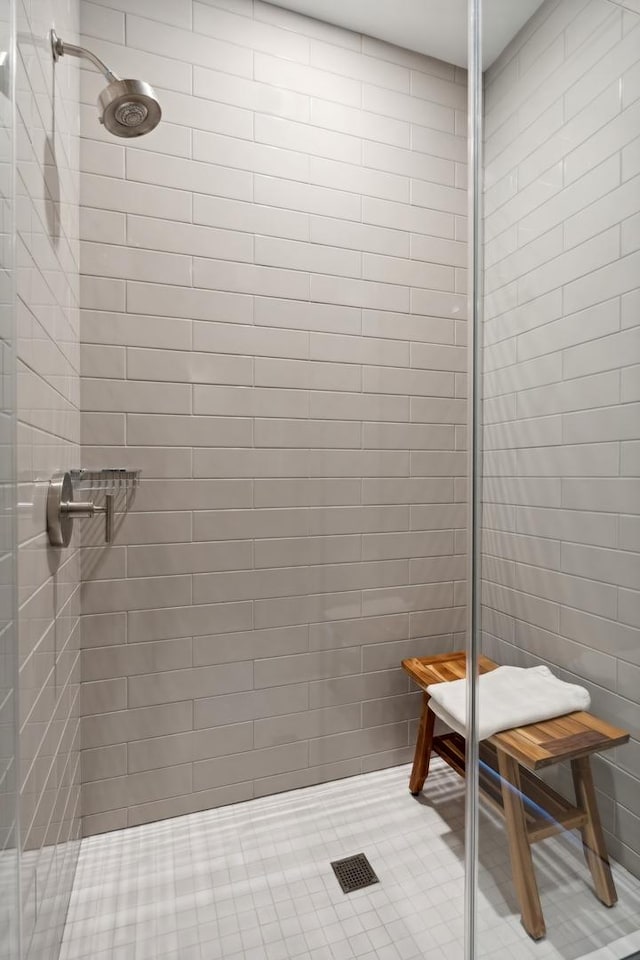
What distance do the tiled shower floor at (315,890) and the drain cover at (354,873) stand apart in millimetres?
21

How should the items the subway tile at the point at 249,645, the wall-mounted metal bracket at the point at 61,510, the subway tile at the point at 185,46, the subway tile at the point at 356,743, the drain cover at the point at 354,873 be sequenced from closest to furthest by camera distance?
the wall-mounted metal bracket at the point at 61,510 < the drain cover at the point at 354,873 < the subway tile at the point at 185,46 < the subway tile at the point at 249,645 < the subway tile at the point at 356,743

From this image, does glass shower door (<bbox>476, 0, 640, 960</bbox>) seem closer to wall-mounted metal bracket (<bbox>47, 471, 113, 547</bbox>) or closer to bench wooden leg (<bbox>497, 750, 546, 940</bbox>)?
bench wooden leg (<bbox>497, 750, 546, 940</bbox>)

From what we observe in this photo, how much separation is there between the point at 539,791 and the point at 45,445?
1.11 meters

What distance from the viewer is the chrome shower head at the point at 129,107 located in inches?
41.7

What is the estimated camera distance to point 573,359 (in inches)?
33.0

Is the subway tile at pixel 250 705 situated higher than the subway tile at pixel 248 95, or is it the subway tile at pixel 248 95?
the subway tile at pixel 248 95

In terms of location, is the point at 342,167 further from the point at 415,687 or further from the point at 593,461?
the point at 415,687

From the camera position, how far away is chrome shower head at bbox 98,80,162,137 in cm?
106

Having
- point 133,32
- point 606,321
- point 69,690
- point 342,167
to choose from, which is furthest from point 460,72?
point 69,690

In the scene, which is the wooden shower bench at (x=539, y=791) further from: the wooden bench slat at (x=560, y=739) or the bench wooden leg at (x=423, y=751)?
the bench wooden leg at (x=423, y=751)

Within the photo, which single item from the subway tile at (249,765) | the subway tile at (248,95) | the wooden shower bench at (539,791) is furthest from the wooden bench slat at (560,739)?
the subway tile at (248,95)

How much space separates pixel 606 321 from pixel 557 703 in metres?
0.66

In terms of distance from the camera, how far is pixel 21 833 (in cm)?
78

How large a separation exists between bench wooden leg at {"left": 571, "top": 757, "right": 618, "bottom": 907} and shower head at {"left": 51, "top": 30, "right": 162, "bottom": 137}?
1.58 m
